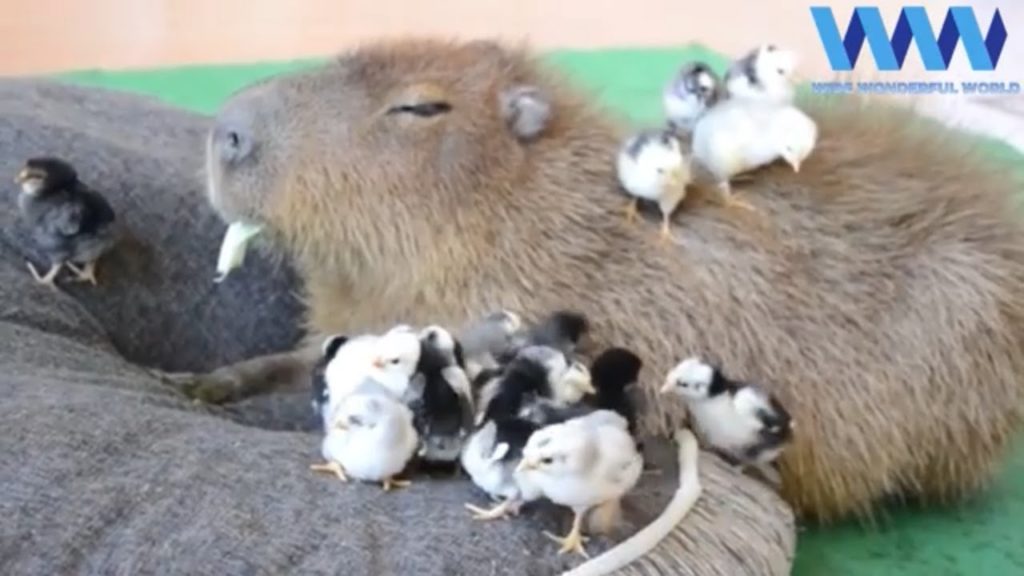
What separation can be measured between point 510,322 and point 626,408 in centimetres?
13

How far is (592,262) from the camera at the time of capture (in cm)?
137

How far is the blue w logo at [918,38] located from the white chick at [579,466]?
1774mm

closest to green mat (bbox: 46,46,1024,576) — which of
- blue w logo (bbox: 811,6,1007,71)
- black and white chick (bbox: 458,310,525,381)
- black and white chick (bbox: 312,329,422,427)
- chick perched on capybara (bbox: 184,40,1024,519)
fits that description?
chick perched on capybara (bbox: 184,40,1024,519)

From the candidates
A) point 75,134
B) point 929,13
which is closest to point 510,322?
point 75,134

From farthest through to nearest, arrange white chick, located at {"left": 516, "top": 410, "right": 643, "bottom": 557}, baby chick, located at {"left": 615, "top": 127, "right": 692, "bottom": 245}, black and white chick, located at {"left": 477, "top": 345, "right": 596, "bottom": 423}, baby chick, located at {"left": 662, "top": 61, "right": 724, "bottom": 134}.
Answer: baby chick, located at {"left": 662, "top": 61, "right": 724, "bottom": 134}, baby chick, located at {"left": 615, "top": 127, "right": 692, "bottom": 245}, black and white chick, located at {"left": 477, "top": 345, "right": 596, "bottom": 423}, white chick, located at {"left": 516, "top": 410, "right": 643, "bottom": 557}

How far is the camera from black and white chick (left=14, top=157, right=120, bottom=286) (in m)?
1.53

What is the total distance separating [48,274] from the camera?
155cm

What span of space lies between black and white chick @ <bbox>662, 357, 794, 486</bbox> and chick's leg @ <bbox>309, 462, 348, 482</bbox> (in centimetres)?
26

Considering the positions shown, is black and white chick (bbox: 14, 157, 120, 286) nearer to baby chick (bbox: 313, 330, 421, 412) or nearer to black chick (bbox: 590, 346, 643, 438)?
baby chick (bbox: 313, 330, 421, 412)

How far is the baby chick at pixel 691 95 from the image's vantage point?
1.44 m

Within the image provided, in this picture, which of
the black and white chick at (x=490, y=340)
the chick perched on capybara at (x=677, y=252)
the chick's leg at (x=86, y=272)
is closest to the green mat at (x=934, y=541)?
the chick perched on capybara at (x=677, y=252)

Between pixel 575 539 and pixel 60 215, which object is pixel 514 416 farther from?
pixel 60 215

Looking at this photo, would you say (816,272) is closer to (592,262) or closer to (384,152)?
(592,262)

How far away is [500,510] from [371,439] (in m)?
0.10
